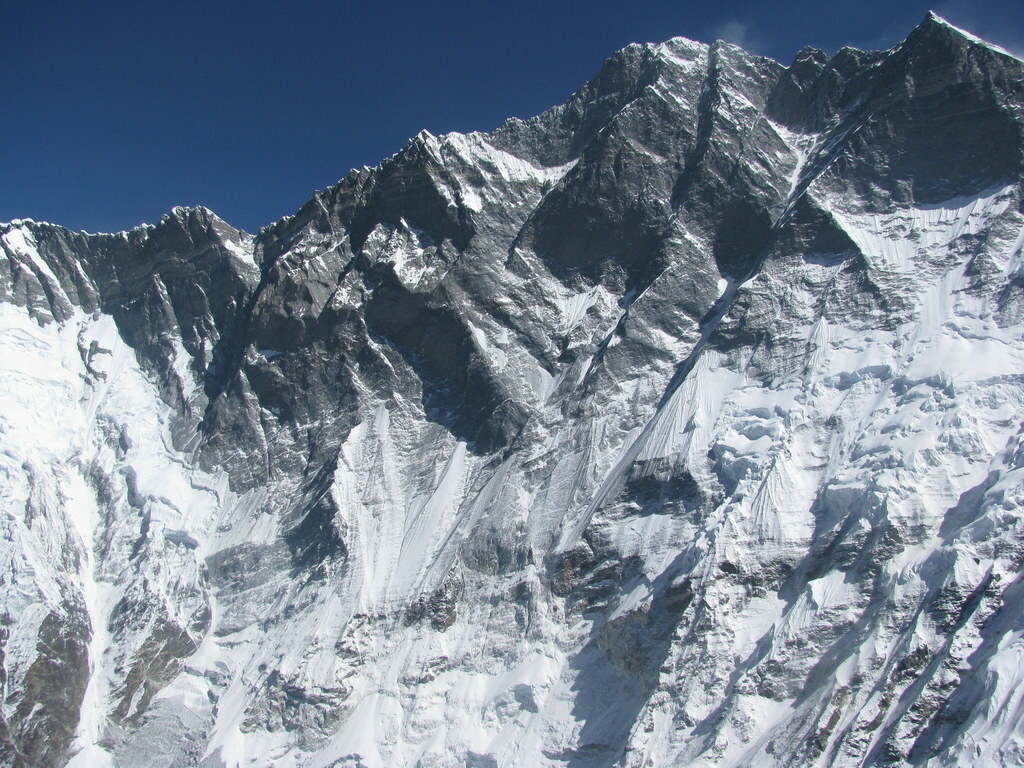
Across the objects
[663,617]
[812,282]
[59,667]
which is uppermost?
[812,282]

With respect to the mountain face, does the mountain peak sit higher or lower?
higher

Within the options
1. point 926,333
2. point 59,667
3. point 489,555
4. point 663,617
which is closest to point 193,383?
point 59,667

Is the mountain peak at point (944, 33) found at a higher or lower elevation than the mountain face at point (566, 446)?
higher

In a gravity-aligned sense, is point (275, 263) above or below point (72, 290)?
above

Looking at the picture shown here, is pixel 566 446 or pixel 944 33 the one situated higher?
pixel 944 33

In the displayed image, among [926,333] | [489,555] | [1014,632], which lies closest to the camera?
[1014,632]

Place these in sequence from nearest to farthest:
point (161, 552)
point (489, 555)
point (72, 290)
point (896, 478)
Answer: point (896, 478)
point (489, 555)
point (161, 552)
point (72, 290)

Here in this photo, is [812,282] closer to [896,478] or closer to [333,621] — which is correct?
[896,478]

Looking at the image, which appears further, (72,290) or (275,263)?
(72,290)
